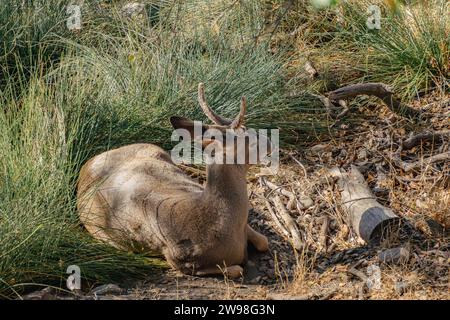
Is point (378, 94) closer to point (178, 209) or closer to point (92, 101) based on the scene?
point (92, 101)

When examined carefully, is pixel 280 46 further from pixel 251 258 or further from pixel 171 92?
pixel 251 258

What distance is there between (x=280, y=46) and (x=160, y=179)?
3.26 meters

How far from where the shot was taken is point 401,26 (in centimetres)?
927

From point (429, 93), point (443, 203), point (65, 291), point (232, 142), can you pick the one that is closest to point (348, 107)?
point (429, 93)

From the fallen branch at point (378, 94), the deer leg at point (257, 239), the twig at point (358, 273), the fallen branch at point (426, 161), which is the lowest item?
the twig at point (358, 273)

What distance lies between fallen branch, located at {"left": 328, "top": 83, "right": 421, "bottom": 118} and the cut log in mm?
948

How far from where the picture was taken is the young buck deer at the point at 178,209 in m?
6.41

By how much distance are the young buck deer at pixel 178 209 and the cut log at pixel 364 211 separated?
741 mm

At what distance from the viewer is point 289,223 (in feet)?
24.1

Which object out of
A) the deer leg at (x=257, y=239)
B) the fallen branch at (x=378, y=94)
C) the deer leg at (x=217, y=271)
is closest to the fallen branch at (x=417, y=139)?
the fallen branch at (x=378, y=94)

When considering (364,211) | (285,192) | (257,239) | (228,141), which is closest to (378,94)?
(285,192)

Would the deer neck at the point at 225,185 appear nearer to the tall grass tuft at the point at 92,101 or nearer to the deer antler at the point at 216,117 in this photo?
the deer antler at the point at 216,117

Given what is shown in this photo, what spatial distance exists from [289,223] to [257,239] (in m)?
0.57
